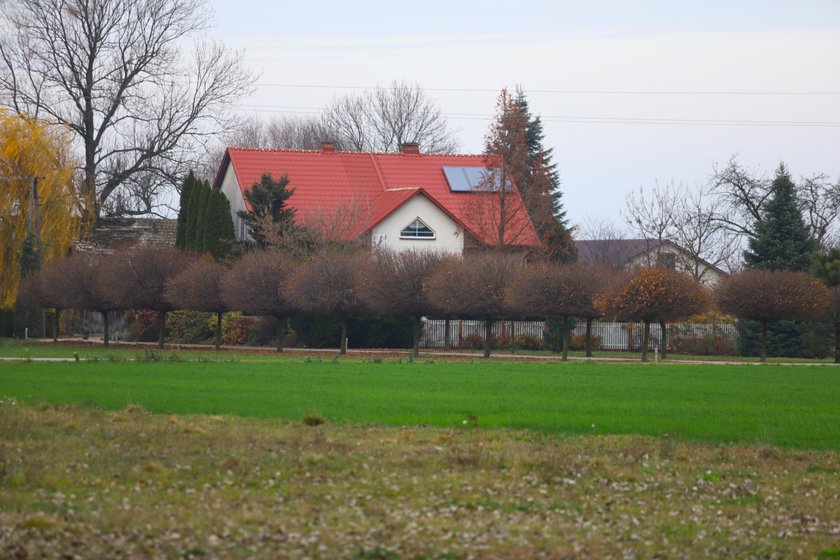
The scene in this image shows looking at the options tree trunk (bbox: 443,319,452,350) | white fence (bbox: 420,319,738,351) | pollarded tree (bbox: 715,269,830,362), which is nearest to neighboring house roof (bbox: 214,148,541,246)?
white fence (bbox: 420,319,738,351)

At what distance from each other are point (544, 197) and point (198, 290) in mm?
20572

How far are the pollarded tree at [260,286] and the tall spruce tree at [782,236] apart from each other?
78.8 ft

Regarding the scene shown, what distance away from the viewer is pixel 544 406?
65.2 feet

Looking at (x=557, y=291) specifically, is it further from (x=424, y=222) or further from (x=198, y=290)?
(x=424, y=222)

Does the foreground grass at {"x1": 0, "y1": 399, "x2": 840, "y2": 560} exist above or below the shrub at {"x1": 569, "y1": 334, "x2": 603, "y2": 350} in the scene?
below

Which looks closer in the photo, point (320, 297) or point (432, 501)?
point (432, 501)

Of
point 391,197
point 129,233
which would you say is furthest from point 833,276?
point 129,233

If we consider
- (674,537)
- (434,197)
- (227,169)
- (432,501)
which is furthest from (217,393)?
(227,169)

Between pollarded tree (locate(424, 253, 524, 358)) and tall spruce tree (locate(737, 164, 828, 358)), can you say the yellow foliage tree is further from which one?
tall spruce tree (locate(737, 164, 828, 358))

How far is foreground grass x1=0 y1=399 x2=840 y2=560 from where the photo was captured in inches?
378

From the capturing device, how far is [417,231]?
60.0 m

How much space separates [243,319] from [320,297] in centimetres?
1030

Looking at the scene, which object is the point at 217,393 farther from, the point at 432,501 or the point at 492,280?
the point at 492,280

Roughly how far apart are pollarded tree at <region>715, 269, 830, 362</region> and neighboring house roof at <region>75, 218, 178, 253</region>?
3349cm
